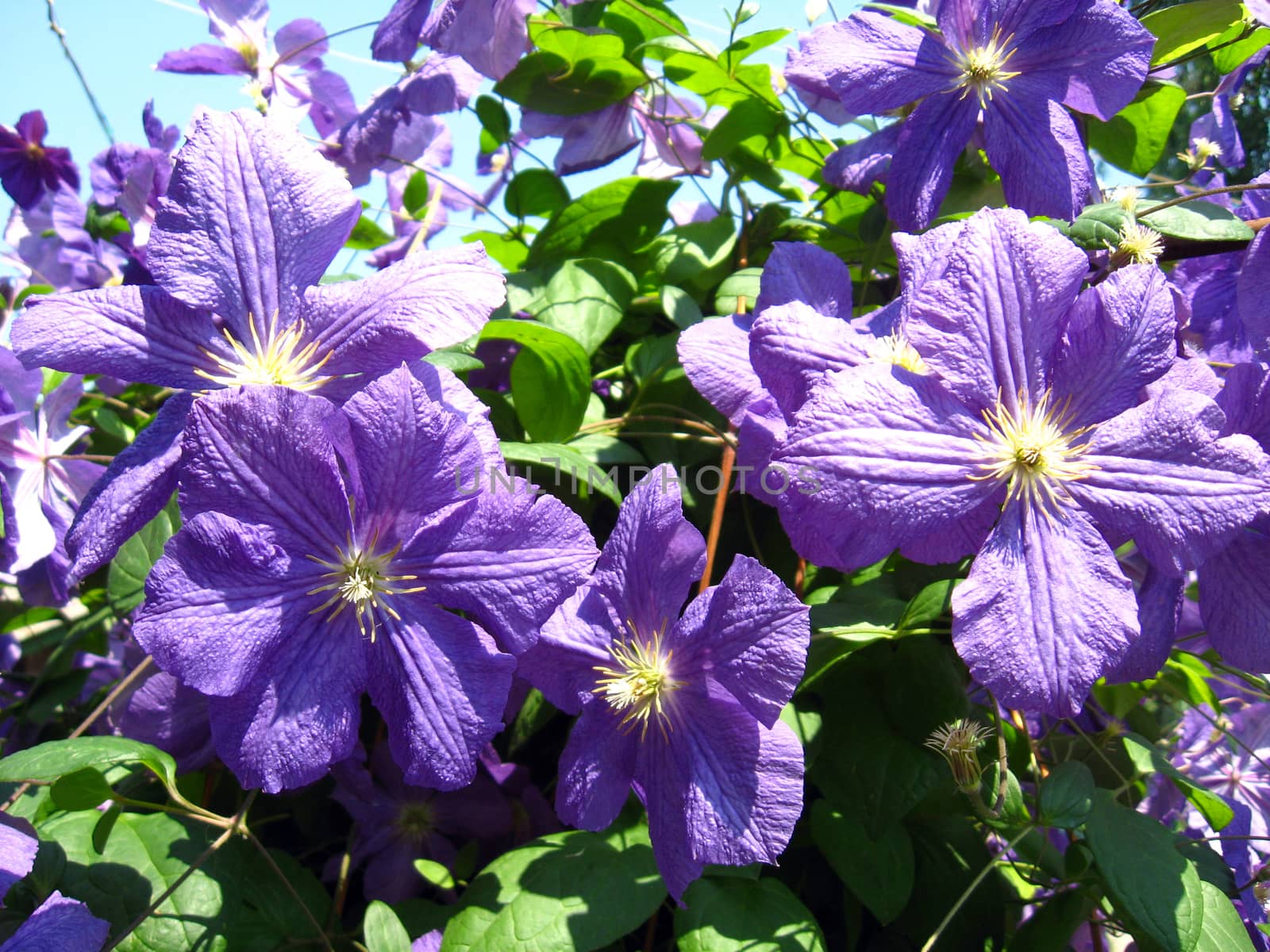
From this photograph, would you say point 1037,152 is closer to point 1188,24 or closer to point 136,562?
point 1188,24

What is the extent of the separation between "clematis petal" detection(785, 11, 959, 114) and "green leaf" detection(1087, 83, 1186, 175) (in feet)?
0.96

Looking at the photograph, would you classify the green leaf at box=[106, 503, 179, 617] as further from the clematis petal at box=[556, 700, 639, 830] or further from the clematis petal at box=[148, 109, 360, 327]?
the clematis petal at box=[556, 700, 639, 830]

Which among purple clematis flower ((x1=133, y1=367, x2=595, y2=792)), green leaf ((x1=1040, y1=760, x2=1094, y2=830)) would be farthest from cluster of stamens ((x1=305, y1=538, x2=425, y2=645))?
green leaf ((x1=1040, y1=760, x2=1094, y2=830))

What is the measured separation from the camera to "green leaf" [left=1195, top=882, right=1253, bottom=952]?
0.65m

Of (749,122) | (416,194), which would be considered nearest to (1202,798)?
(749,122)

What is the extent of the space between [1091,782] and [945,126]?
0.58 metres

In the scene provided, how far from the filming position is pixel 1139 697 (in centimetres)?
94

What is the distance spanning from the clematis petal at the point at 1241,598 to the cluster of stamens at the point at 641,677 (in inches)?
16.0

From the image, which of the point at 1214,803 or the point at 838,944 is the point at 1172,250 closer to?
the point at 1214,803

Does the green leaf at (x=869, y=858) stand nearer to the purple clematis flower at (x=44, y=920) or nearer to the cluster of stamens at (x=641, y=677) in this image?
the cluster of stamens at (x=641, y=677)

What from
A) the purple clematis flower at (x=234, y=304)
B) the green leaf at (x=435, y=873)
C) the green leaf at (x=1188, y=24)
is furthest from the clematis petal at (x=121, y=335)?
the green leaf at (x=1188, y=24)

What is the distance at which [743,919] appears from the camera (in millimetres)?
693

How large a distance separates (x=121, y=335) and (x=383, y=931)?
0.48m

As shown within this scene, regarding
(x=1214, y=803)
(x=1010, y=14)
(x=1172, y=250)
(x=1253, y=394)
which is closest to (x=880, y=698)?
(x=1214, y=803)
